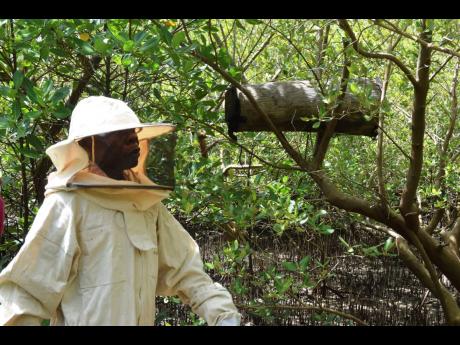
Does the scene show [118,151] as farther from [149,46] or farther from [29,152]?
[29,152]

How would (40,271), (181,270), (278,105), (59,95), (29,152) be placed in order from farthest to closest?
(278,105), (29,152), (59,95), (181,270), (40,271)

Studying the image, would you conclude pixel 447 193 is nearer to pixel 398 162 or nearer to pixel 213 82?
pixel 398 162

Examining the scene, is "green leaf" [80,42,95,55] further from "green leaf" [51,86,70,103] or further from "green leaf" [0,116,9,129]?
"green leaf" [0,116,9,129]

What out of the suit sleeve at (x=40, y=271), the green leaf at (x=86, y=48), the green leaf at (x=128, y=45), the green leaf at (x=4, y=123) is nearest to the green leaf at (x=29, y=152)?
the green leaf at (x=4, y=123)

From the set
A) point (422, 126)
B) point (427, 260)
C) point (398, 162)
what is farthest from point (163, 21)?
point (398, 162)

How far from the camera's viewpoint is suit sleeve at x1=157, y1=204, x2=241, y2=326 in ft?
6.40

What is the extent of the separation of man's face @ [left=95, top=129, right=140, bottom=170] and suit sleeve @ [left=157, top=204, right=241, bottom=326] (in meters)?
0.23

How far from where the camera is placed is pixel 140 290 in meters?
1.86

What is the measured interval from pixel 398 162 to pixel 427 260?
1480 millimetres

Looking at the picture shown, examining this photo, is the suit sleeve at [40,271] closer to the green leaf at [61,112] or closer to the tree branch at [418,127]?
the green leaf at [61,112]

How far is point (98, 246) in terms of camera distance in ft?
5.93

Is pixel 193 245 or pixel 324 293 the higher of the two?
pixel 193 245

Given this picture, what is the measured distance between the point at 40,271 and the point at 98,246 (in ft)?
0.58

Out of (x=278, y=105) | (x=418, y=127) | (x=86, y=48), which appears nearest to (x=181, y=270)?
(x=86, y=48)
